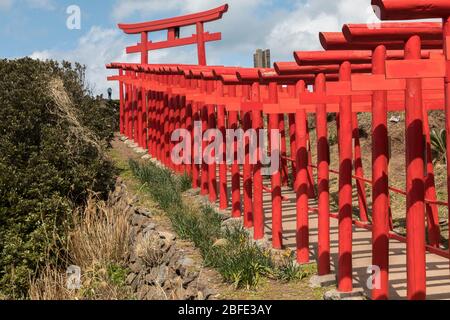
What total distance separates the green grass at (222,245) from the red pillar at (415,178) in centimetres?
218

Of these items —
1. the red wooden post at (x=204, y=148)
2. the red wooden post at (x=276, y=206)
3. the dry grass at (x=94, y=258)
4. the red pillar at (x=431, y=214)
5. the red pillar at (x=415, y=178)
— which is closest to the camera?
the red pillar at (x=415, y=178)

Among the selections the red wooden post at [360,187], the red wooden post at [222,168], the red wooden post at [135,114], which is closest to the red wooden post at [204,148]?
the red wooden post at [222,168]

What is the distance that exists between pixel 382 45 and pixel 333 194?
25.1ft

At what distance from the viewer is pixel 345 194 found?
619 centimetres

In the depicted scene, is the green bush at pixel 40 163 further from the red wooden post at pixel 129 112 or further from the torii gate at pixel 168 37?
the red wooden post at pixel 129 112

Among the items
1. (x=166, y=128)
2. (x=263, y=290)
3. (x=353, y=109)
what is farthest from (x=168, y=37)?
(x=263, y=290)

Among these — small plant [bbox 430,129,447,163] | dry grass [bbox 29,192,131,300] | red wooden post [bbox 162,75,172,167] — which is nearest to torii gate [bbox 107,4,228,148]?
red wooden post [bbox 162,75,172,167]

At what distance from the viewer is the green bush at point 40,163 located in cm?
1021

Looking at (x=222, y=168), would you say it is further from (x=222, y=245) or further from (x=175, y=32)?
(x=175, y=32)

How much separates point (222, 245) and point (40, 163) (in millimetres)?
5024

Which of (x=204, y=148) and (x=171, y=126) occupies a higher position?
(x=171, y=126)

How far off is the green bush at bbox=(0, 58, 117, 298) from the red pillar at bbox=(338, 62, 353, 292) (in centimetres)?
542
